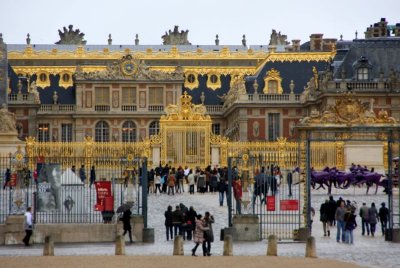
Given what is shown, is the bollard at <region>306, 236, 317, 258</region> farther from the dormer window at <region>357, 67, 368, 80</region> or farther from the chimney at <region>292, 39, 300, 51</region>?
the chimney at <region>292, 39, 300, 51</region>

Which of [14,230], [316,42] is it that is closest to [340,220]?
[14,230]

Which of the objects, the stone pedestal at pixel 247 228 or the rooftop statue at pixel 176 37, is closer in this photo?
the stone pedestal at pixel 247 228

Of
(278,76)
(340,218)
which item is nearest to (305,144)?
(340,218)

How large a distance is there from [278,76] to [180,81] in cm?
790

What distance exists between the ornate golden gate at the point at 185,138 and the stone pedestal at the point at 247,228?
27.4m

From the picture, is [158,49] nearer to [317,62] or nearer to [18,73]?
[18,73]

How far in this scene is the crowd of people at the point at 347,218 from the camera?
3209 cm

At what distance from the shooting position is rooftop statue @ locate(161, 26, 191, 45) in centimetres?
10788

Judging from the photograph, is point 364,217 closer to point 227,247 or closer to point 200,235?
point 227,247

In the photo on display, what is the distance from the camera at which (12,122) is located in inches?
2124

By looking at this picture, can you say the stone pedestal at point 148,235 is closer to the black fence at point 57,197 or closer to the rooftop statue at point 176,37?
the black fence at point 57,197

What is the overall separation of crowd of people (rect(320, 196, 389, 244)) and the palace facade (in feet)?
115

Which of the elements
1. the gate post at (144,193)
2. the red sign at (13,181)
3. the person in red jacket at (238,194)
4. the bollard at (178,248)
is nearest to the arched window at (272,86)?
the red sign at (13,181)

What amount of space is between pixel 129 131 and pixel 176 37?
27698 millimetres
